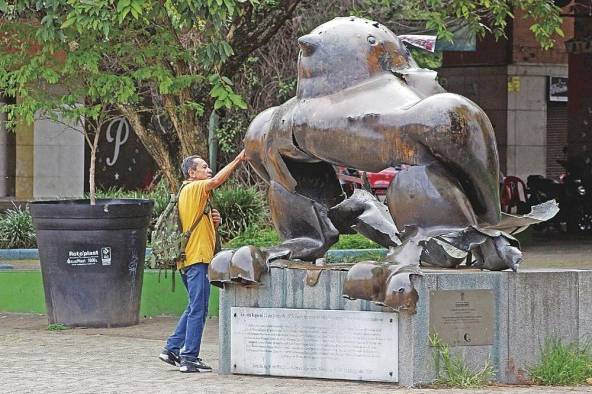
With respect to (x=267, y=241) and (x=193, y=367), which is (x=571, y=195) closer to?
(x=267, y=241)

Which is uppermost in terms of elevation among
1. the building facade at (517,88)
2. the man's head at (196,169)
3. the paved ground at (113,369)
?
the building facade at (517,88)

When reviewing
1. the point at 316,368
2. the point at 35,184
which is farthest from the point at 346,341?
the point at 35,184

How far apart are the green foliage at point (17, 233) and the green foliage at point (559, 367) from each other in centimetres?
998

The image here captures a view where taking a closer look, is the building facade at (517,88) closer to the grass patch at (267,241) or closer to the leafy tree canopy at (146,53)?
the leafy tree canopy at (146,53)

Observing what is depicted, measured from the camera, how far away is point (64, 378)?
9984 mm

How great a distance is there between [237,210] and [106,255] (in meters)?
4.29

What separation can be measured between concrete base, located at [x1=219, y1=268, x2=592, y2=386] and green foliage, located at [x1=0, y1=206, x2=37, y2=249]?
864 centimetres

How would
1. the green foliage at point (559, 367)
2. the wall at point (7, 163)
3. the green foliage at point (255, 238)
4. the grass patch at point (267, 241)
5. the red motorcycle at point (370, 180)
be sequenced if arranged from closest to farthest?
the green foliage at point (559, 367) < the green foliage at point (255, 238) < the grass patch at point (267, 241) < the red motorcycle at point (370, 180) < the wall at point (7, 163)

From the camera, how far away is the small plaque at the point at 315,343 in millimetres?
9234

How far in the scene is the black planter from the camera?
13391mm

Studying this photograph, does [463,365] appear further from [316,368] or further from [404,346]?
[316,368]

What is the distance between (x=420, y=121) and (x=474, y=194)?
2.34 ft

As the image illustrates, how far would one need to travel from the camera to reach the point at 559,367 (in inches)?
375

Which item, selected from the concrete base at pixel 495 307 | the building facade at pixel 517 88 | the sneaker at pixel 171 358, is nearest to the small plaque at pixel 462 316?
the concrete base at pixel 495 307
